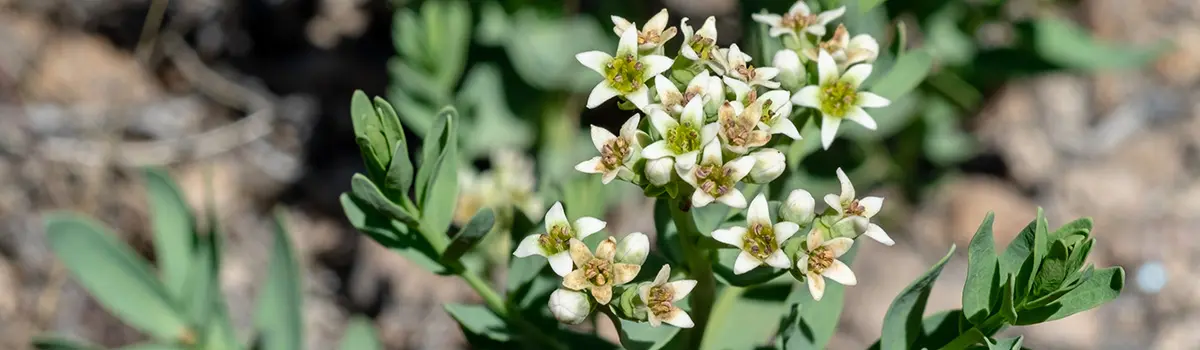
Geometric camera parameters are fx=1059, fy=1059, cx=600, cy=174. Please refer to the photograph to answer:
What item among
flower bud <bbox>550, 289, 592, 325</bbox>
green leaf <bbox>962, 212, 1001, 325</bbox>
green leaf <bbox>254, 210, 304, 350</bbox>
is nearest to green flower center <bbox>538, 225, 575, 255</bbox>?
flower bud <bbox>550, 289, 592, 325</bbox>

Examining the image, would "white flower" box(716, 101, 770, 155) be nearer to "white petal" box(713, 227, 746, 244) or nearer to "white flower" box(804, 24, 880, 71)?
"white petal" box(713, 227, 746, 244)

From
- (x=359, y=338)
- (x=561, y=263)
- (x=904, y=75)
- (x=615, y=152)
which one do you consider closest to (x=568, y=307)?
(x=561, y=263)

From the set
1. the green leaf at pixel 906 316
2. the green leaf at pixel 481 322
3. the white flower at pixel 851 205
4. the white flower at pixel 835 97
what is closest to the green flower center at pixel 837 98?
the white flower at pixel 835 97

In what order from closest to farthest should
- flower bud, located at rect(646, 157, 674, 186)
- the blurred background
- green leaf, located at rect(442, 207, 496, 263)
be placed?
flower bud, located at rect(646, 157, 674, 186), green leaf, located at rect(442, 207, 496, 263), the blurred background

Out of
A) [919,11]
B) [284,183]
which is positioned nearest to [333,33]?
[284,183]

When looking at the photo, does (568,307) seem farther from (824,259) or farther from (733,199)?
(824,259)

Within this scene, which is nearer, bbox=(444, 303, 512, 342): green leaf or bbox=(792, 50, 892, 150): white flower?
bbox=(792, 50, 892, 150): white flower
